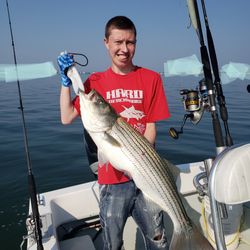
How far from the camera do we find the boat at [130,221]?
9.35ft

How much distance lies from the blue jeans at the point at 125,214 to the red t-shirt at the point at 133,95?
0.46ft

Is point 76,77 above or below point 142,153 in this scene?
above

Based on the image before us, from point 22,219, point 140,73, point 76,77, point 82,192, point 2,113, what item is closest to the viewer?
point 76,77

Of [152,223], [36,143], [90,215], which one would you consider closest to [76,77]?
[152,223]

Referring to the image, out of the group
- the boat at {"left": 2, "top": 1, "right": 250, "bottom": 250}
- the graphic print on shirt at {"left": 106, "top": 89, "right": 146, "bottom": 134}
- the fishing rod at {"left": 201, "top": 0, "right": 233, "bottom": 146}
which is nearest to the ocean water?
the fishing rod at {"left": 201, "top": 0, "right": 233, "bottom": 146}

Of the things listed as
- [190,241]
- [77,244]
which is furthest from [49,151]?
[190,241]

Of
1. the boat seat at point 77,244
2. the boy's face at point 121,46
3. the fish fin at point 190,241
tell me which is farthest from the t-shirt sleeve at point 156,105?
the boat seat at point 77,244

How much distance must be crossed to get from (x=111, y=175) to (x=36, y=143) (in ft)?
25.0

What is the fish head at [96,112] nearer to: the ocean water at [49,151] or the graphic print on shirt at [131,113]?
the graphic print on shirt at [131,113]

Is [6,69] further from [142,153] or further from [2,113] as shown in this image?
[2,113]

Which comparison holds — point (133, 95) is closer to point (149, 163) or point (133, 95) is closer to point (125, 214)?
point (149, 163)

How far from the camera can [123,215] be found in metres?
3.16

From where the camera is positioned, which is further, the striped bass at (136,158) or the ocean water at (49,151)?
the ocean water at (49,151)

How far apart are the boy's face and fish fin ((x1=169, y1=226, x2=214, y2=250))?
71.7 inches
